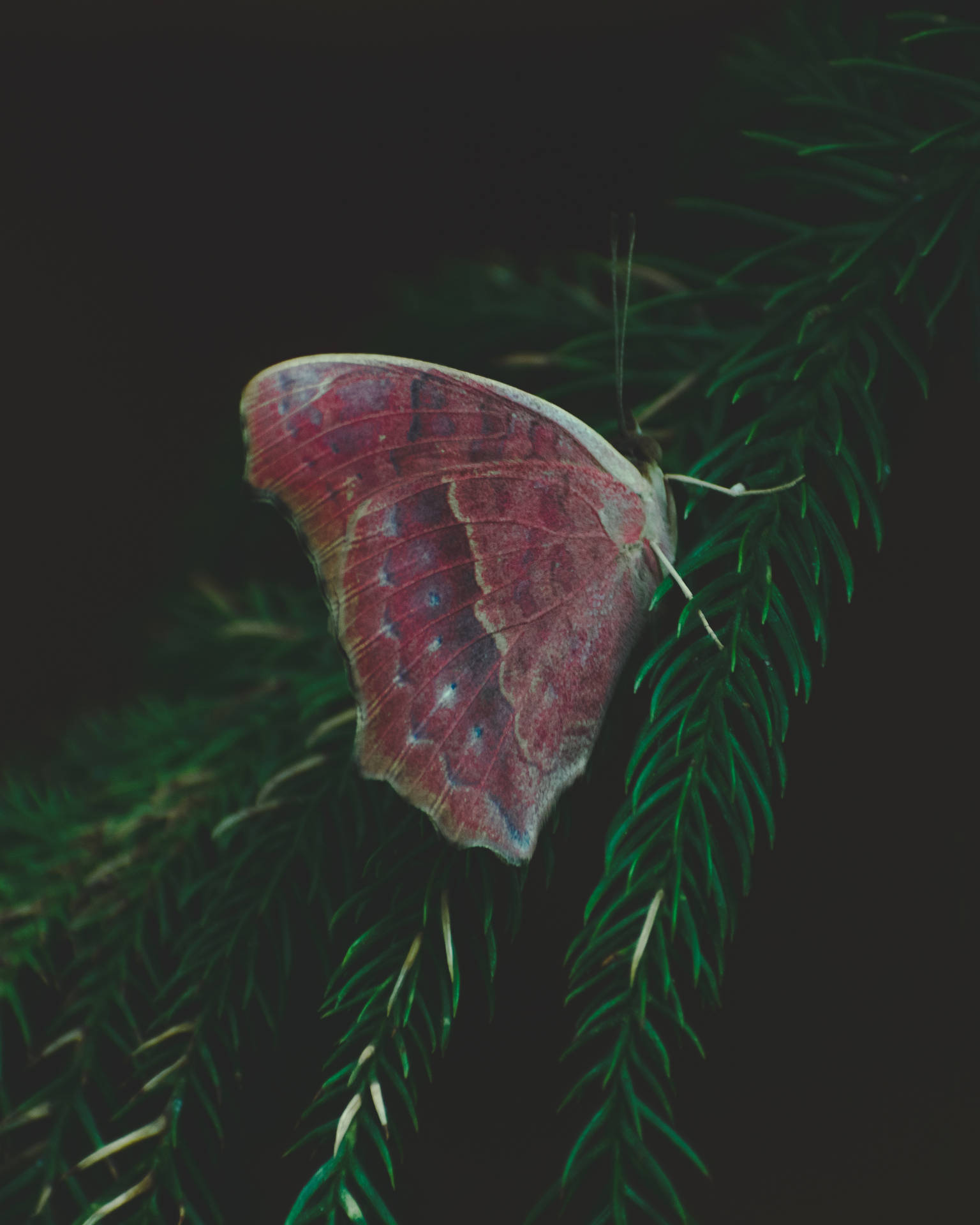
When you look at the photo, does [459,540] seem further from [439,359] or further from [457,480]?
[439,359]

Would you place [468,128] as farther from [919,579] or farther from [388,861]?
[388,861]

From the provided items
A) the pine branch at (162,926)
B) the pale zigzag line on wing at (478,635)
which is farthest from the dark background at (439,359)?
the pale zigzag line on wing at (478,635)

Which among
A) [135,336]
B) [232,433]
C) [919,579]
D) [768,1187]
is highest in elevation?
[135,336]

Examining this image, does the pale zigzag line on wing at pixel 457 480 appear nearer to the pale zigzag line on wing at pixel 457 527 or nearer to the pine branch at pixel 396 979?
the pale zigzag line on wing at pixel 457 527

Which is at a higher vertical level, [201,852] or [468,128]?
[468,128]

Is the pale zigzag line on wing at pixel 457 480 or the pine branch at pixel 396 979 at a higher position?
the pale zigzag line on wing at pixel 457 480

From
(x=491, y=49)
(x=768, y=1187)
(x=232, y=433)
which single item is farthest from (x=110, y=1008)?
(x=491, y=49)

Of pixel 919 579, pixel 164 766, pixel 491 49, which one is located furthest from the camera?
pixel 491 49
